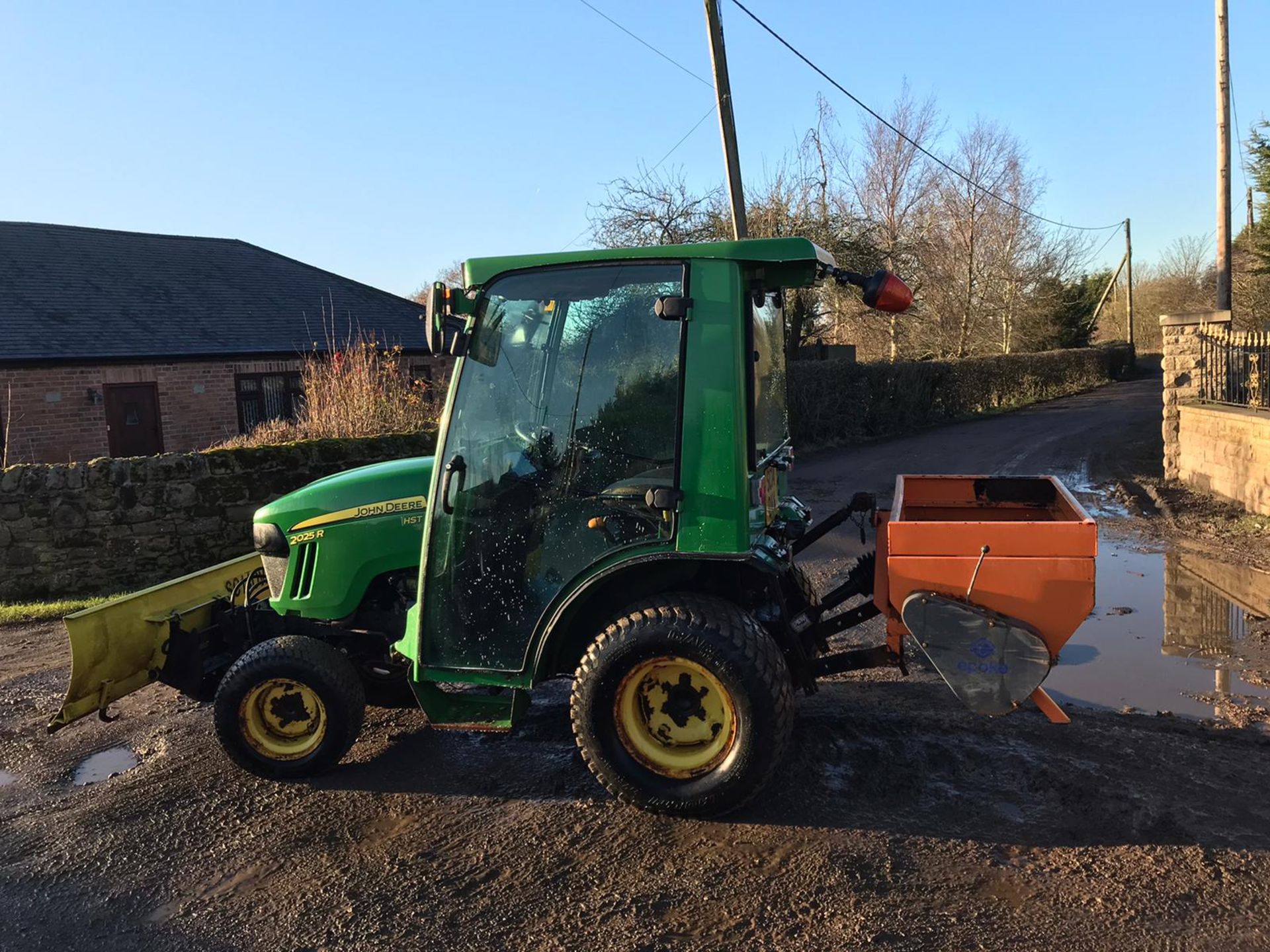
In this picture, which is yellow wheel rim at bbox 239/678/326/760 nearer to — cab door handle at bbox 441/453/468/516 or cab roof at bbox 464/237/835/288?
cab door handle at bbox 441/453/468/516

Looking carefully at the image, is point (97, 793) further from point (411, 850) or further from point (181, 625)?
point (411, 850)

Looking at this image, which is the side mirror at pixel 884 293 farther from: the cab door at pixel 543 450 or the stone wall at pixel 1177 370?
the stone wall at pixel 1177 370

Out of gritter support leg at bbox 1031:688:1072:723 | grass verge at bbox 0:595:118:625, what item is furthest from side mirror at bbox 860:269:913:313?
grass verge at bbox 0:595:118:625

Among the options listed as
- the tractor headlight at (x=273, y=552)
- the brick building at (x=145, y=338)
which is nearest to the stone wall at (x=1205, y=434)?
the tractor headlight at (x=273, y=552)

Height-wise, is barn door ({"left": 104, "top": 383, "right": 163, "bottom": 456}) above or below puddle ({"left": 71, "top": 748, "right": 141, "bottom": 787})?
above

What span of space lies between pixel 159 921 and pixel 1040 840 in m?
3.13

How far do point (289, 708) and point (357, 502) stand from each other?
98 cm

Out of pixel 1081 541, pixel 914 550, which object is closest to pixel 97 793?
pixel 914 550

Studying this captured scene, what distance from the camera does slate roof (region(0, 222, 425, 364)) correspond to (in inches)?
710

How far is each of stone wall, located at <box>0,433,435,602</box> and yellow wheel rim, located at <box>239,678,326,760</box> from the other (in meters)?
5.70

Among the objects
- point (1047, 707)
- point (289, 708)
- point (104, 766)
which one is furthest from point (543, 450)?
point (104, 766)

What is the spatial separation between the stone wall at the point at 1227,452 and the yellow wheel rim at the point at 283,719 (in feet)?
30.7

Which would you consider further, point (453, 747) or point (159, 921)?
point (453, 747)

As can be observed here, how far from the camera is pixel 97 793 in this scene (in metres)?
4.31
